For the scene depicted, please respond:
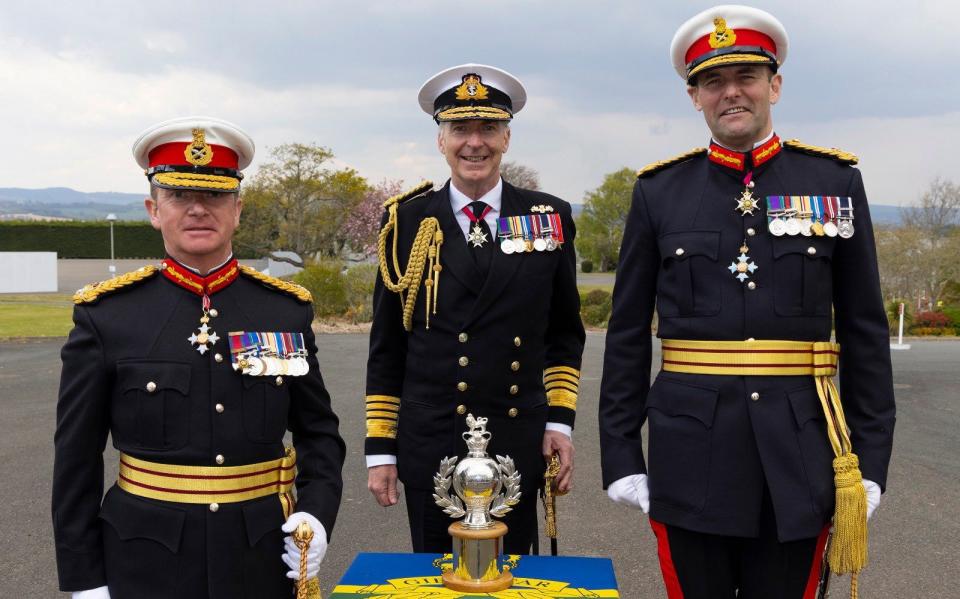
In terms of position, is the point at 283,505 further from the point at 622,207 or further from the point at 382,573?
the point at 622,207

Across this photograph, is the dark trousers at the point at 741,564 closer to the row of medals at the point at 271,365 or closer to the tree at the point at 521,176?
the row of medals at the point at 271,365

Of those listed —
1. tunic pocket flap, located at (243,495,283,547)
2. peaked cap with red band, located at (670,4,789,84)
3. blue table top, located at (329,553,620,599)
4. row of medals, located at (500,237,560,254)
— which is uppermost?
peaked cap with red band, located at (670,4,789,84)

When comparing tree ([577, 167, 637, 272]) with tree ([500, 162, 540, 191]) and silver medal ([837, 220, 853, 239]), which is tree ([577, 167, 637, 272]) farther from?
silver medal ([837, 220, 853, 239])

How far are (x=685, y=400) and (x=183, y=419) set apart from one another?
127 cm

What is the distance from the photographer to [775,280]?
242 cm

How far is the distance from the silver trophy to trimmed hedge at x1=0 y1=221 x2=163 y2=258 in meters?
42.9

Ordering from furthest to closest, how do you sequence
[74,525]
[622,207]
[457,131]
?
[622,207]
[457,131]
[74,525]

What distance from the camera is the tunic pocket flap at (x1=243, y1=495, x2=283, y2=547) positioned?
88.0 inches

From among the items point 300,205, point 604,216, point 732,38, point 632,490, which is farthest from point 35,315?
point 604,216

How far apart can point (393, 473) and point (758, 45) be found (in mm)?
1763

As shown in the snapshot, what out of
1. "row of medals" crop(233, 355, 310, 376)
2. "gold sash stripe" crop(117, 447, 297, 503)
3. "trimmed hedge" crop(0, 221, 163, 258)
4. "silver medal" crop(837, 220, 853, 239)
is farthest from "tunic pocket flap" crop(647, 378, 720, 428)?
"trimmed hedge" crop(0, 221, 163, 258)

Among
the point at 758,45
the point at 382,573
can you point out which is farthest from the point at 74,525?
the point at 758,45

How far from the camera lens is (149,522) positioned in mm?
2178

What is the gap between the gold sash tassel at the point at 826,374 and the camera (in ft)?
7.54
